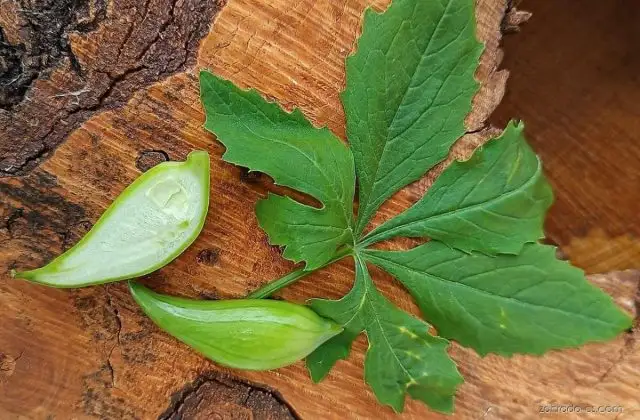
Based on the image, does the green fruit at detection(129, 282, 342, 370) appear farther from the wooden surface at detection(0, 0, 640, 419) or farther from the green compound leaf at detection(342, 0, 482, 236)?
the green compound leaf at detection(342, 0, 482, 236)

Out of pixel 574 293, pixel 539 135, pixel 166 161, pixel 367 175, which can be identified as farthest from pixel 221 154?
pixel 539 135

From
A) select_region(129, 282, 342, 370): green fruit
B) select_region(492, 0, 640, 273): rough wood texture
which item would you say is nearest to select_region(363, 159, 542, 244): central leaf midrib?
select_region(129, 282, 342, 370): green fruit

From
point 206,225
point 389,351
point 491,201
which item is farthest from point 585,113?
point 206,225

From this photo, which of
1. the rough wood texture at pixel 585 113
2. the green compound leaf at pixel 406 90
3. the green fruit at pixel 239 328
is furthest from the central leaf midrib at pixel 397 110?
the rough wood texture at pixel 585 113

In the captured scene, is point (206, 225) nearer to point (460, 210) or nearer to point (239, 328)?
point (239, 328)

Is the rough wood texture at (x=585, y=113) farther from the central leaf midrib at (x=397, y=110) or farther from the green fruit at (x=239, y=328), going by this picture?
the green fruit at (x=239, y=328)
